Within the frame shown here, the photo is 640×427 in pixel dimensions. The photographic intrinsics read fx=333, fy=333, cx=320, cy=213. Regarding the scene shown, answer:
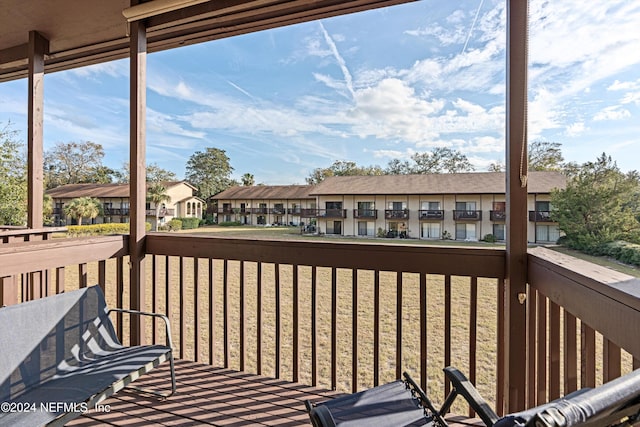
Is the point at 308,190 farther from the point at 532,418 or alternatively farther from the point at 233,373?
the point at 532,418

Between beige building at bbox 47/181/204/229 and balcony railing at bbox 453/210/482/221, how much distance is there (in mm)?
1976

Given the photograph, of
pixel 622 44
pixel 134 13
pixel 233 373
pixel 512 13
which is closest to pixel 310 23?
pixel 134 13

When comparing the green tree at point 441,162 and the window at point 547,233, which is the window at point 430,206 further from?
the window at point 547,233

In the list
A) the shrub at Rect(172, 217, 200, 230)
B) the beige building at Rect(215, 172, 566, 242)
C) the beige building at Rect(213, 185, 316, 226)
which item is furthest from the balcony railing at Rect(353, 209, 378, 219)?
the shrub at Rect(172, 217, 200, 230)

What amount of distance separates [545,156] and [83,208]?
3700 mm

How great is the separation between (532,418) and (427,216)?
1490 millimetres

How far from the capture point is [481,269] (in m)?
1.85

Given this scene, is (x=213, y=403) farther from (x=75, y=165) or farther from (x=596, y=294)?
(x=75, y=165)

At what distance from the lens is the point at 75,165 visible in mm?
3721

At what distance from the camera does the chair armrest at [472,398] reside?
1.05 m

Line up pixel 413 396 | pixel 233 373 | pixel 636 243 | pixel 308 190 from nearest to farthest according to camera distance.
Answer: pixel 636 243 → pixel 413 396 → pixel 233 373 → pixel 308 190

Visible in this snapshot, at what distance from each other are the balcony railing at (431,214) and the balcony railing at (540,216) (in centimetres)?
46

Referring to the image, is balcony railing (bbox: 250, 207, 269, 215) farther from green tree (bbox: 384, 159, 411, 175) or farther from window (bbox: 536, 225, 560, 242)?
window (bbox: 536, 225, 560, 242)

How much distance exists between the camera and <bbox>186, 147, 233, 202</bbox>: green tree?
2.88m
